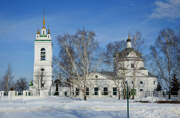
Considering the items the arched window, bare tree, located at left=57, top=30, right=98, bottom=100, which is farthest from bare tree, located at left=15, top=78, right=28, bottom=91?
bare tree, located at left=57, top=30, right=98, bottom=100

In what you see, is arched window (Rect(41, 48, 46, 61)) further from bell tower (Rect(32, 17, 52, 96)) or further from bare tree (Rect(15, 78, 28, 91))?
bare tree (Rect(15, 78, 28, 91))

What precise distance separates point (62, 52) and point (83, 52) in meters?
3.77

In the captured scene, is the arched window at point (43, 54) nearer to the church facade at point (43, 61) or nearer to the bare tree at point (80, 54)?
the church facade at point (43, 61)

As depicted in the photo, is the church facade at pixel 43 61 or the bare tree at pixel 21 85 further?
the bare tree at pixel 21 85

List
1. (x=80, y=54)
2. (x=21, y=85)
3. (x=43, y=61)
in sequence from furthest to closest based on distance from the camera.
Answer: (x=21, y=85) < (x=43, y=61) < (x=80, y=54)

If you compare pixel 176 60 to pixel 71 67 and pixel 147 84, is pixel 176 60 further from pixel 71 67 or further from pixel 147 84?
pixel 147 84

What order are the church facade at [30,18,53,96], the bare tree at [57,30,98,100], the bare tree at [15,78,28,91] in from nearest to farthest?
the bare tree at [57,30,98,100] → the church facade at [30,18,53,96] → the bare tree at [15,78,28,91]

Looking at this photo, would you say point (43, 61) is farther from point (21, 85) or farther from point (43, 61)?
point (21, 85)

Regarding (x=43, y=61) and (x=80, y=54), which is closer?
(x=80, y=54)

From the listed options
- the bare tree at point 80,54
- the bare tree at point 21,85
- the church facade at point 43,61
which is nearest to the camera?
the bare tree at point 80,54

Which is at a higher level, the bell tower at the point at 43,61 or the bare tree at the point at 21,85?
the bell tower at the point at 43,61

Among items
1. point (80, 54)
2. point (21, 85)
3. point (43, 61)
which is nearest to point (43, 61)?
point (43, 61)

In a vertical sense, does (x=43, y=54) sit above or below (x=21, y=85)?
above

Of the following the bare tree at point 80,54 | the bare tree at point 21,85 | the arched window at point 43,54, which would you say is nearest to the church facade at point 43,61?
the arched window at point 43,54
